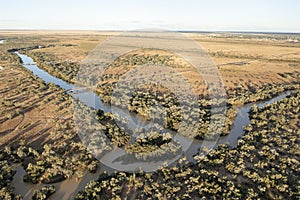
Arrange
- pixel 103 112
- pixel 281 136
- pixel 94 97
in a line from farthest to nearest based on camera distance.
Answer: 1. pixel 94 97
2. pixel 103 112
3. pixel 281 136

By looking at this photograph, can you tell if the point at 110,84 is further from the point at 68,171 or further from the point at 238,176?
the point at 238,176

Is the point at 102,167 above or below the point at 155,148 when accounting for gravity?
below

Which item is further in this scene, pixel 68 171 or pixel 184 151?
pixel 184 151

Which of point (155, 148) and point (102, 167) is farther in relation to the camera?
point (155, 148)

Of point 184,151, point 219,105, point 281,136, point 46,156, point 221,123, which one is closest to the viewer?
point 46,156

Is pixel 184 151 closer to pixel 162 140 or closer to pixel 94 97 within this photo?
pixel 162 140

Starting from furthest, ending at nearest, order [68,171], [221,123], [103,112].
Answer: [103,112] < [221,123] < [68,171]

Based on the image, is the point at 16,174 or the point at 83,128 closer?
the point at 16,174

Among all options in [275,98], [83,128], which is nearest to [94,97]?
[83,128]

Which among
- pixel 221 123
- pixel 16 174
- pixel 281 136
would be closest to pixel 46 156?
pixel 16 174
